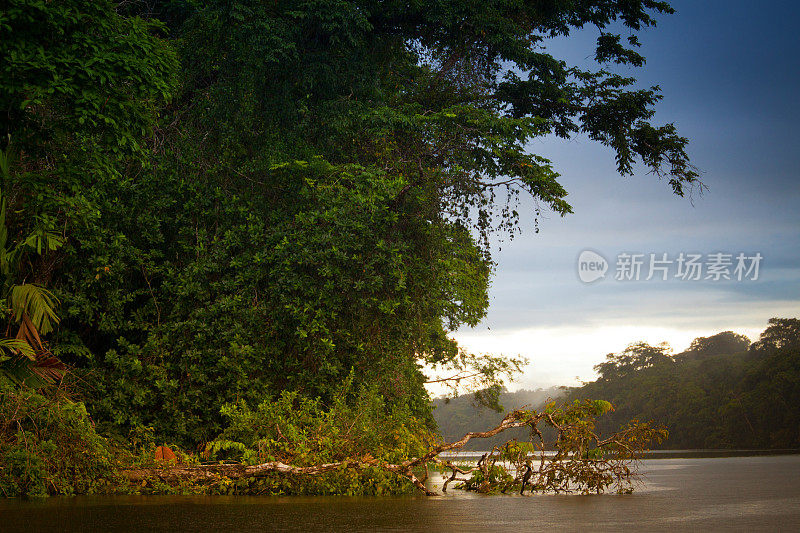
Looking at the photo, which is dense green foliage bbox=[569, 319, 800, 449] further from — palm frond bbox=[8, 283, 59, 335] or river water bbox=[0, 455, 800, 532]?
palm frond bbox=[8, 283, 59, 335]

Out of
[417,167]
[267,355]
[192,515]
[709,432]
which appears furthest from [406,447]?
[709,432]

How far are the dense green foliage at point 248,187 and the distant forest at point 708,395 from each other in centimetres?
3453

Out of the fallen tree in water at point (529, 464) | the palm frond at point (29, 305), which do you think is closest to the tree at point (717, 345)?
the fallen tree in water at point (529, 464)

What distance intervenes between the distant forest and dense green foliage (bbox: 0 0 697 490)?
34533 millimetres

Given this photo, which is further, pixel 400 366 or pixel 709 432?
pixel 709 432

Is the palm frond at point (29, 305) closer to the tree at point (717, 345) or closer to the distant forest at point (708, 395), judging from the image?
the distant forest at point (708, 395)

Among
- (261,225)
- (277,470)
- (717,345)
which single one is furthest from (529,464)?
(717,345)

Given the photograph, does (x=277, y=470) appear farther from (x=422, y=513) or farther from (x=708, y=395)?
(x=708, y=395)

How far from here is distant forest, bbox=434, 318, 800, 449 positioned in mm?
59938

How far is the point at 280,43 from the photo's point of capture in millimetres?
17578

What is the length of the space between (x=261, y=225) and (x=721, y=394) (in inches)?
2286

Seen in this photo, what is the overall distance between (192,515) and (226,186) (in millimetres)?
10191

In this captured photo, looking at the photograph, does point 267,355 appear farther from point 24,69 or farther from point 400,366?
point 24,69

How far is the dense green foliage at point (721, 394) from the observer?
59.9 metres
